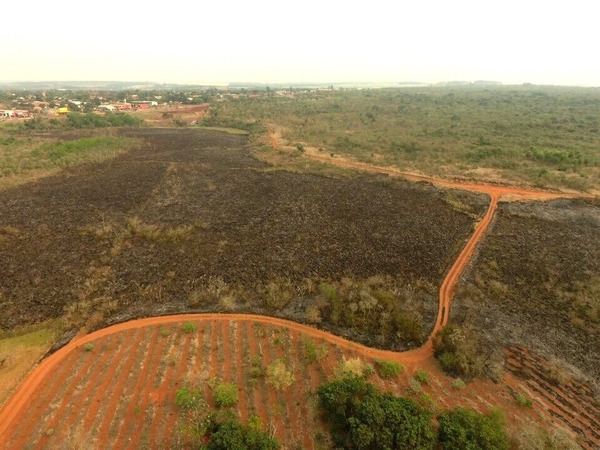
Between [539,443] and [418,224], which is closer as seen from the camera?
[539,443]

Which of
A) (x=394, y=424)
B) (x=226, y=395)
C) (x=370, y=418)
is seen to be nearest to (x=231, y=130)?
(x=226, y=395)

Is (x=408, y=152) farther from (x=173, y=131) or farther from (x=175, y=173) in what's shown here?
(x=173, y=131)

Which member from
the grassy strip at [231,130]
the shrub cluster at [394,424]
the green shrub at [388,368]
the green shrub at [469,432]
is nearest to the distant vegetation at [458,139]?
the grassy strip at [231,130]

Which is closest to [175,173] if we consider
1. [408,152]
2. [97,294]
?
[97,294]

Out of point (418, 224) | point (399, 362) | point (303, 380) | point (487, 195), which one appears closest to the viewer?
point (303, 380)

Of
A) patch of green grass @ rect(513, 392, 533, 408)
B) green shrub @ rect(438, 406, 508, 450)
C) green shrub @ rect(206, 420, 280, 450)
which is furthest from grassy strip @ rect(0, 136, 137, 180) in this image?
patch of green grass @ rect(513, 392, 533, 408)

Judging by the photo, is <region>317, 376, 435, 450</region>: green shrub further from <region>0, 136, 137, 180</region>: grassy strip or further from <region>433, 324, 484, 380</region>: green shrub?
<region>0, 136, 137, 180</region>: grassy strip
